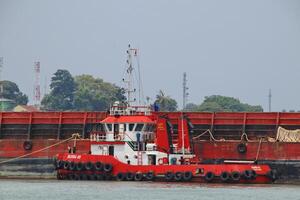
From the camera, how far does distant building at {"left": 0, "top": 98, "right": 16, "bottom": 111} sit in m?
148

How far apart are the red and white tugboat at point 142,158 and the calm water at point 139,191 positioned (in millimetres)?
588

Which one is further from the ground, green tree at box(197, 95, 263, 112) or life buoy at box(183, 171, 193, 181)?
green tree at box(197, 95, 263, 112)

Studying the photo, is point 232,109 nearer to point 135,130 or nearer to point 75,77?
point 75,77

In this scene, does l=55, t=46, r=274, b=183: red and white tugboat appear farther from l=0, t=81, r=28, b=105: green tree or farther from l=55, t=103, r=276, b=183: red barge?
l=0, t=81, r=28, b=105: green tree

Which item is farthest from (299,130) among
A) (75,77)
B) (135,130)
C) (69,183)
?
(75,77)

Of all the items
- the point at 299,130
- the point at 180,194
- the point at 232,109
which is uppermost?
the point at 232,109

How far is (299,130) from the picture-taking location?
57688 millimetres

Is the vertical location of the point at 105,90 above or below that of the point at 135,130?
above

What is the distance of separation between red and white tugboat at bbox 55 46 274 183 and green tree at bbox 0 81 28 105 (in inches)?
4136

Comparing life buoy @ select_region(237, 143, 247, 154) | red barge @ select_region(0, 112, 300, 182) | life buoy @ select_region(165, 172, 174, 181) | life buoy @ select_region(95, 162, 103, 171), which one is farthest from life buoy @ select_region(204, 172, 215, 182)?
life buoy @ select_region(95, 162, 103, 171)

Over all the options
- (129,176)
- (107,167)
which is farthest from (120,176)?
(107,167)

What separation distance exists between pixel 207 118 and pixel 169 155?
17.5 feet

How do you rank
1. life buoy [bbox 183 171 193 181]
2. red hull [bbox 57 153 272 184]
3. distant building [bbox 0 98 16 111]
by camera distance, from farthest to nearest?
distant building [bbox 0 98 16 111] < life buoy [bbox 183 171 193 181] < red hull [bbox 57 153 272 184]

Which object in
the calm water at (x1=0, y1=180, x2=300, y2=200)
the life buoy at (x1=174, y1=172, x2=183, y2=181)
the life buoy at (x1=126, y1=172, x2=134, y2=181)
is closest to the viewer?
the calm water at (x1=0, y1=180, x2=300, y2=200)
